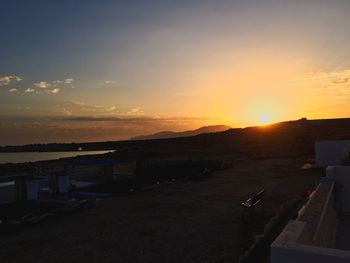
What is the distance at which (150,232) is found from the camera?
12.4m

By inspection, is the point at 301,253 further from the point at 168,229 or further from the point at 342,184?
the point at 342,184

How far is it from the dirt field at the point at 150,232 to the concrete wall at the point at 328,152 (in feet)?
32.4

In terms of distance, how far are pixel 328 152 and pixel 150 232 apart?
20.0m

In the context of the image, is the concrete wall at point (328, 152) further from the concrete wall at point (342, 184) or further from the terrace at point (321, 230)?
the terrace at point (321, 230)

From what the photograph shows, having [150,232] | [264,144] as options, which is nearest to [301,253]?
[150,232]

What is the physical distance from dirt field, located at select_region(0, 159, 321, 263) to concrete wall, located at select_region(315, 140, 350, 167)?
9.88m

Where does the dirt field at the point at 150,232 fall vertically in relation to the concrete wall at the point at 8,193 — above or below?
below

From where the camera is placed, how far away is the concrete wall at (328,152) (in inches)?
1115

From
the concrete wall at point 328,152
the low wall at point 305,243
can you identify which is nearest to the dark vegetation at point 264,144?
the concrete wall at point 328,152

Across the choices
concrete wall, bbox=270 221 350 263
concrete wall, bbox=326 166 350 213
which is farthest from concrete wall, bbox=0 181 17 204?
concrete wall, bbox=270 221 350 263

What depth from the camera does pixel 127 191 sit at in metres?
21.6

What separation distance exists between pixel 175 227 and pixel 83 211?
4.85m

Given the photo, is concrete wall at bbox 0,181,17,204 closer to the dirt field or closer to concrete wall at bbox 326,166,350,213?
the dirt field

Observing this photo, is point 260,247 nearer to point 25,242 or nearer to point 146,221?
point 146,221
